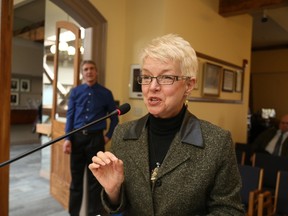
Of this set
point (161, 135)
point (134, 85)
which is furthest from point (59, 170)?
point (161, 135)

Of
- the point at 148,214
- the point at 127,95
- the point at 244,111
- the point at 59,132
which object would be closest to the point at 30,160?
the point at 59,132

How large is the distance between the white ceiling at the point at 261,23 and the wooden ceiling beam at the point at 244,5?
3.94 ft

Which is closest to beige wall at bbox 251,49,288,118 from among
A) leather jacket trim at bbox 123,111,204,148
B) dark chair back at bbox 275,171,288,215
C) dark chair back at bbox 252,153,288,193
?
dark chair back at bbox 252,153,288,193

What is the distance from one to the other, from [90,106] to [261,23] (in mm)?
4191

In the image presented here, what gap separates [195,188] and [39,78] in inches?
307

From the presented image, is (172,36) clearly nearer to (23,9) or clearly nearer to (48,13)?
(48,13)

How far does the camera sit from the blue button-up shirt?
103 inches

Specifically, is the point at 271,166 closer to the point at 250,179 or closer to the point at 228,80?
the point at 250,179

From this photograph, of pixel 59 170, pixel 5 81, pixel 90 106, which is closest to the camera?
pixel 5 81

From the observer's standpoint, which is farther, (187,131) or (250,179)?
(250,179)

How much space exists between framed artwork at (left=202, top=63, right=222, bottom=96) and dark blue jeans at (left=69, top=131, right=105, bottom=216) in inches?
57.4

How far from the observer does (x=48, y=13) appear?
4.15m

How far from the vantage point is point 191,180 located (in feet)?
3.04

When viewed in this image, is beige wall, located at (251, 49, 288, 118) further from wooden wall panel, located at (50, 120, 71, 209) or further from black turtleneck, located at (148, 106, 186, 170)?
black turtleneck, located at (148, 106, 186, 170)
